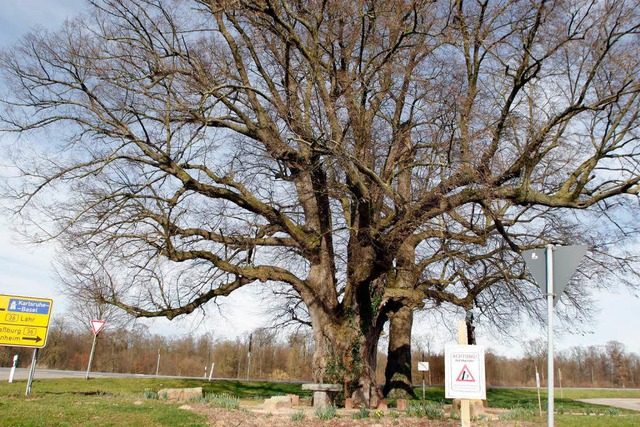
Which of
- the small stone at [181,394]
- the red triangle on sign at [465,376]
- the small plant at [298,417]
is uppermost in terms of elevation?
the red triangle on sign at [465,376]

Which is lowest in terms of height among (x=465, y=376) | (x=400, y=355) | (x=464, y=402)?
(x=464, y=402)

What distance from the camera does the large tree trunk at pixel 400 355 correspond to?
21047 mm

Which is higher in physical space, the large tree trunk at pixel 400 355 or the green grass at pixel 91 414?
the large tree trunk at pixel 400 355

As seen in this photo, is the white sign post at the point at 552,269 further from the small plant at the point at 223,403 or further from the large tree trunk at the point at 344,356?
the large tree trunk at the point at 344,356

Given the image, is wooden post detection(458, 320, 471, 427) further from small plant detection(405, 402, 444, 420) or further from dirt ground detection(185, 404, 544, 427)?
small plant detection(405, 402, 444, 420)

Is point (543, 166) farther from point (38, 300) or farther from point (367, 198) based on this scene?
point (38, 300)

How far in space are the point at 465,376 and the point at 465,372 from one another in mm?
50

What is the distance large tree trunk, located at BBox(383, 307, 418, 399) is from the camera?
2105 cm

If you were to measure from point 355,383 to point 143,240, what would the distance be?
677 centimetres

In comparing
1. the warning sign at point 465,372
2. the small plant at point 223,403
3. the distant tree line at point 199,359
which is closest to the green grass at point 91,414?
the small plant at point 223,403

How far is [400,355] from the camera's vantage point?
21.9 metres

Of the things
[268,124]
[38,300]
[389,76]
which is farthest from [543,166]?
[38,300]

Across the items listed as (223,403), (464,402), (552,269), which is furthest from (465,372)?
(223,403)

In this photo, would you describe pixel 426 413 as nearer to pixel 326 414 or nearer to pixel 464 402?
pixel 326 414
